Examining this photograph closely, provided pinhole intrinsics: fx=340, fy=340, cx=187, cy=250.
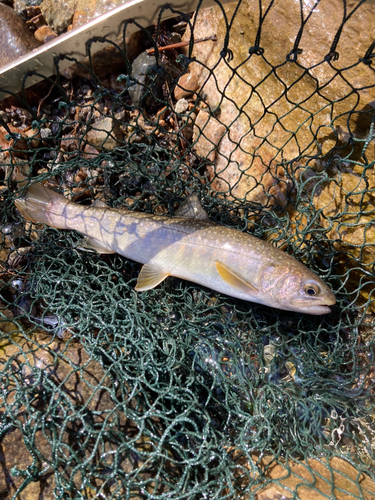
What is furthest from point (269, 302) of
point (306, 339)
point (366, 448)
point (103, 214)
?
point (103, 214)

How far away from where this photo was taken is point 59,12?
5.11m

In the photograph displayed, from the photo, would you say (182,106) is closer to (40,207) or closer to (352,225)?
(40,207)

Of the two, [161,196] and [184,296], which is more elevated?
[161,196]

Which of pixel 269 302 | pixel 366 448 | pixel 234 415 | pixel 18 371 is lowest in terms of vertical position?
pixel 366 448

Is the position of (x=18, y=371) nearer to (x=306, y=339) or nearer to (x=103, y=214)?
(x=103, y=214)

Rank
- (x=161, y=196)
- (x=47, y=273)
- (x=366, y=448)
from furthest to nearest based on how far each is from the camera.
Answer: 1. (x=161, y=196)
2. (x=47, y=273)
3. (x=366, y=448)

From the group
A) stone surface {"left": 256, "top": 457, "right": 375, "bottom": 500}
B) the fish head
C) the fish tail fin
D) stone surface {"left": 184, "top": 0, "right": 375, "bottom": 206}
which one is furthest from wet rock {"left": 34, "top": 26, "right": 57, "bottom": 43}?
stone surface {"left": 256, "top": 457, "right": 375, "bottom": 500}

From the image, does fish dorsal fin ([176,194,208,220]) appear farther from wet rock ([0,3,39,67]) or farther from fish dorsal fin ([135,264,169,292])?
wet rock ([0,3,39,67])

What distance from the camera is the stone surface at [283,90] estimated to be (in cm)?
375

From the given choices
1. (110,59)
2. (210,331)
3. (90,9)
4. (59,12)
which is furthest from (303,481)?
(59,12)

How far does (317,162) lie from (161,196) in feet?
5.90

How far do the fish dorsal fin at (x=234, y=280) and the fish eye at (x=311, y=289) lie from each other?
0.46m

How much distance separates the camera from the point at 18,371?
9.23ft

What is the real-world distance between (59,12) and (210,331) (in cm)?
517
